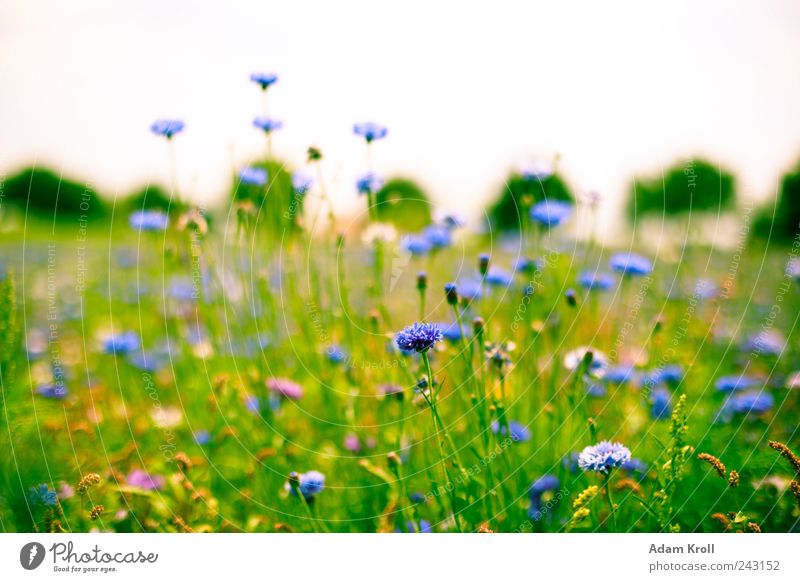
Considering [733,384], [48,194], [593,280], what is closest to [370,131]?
[593,280]

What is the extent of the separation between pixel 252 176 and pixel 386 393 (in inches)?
13.5

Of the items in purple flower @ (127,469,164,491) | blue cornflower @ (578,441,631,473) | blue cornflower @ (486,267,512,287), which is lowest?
purple flower @ (127,469,164,491)

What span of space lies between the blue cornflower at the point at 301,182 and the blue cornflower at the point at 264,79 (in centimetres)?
12

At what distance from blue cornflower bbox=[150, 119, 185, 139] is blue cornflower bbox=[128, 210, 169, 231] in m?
0.15

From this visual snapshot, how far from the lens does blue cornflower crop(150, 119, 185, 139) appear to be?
2.69 feet

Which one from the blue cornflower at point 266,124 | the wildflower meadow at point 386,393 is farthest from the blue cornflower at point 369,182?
the blue cornflower at point 266,124

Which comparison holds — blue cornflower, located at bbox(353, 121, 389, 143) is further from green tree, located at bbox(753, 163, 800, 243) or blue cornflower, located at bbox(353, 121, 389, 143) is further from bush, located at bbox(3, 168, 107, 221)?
green tree, located at bbox(753, 163, 800, 243)

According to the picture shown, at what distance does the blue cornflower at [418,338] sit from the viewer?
0.63 metres

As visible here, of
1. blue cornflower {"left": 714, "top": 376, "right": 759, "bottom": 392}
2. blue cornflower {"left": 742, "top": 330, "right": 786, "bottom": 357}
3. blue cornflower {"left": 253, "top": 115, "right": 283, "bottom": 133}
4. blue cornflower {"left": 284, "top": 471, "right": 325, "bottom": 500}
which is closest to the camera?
blue cornflower {"left": 284, "top": 471, "right": 325, "bottom": 500}

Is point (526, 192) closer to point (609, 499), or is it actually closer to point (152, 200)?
point (609, 499)
